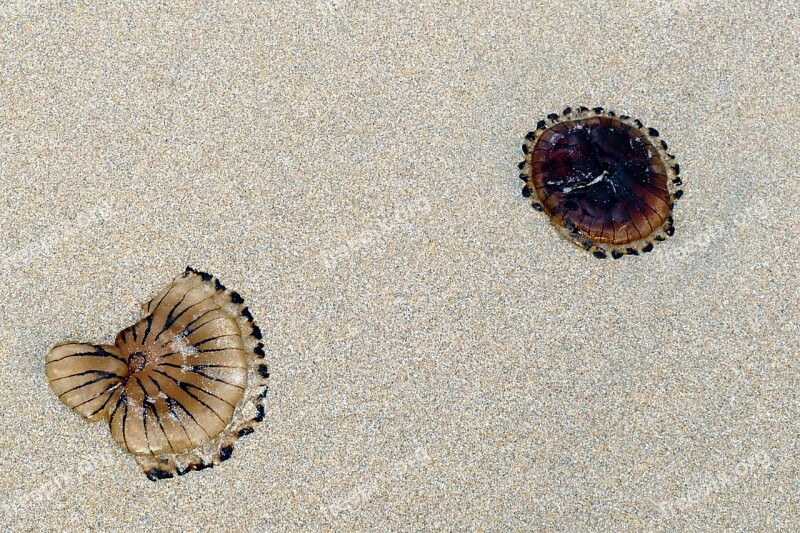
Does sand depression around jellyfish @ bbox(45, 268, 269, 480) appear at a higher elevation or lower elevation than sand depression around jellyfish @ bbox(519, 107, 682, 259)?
lower

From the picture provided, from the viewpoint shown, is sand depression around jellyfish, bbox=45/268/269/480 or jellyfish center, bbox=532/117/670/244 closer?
sand depression around jellyfish, bbox=45/268/269/480

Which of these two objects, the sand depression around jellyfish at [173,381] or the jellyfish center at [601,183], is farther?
the jellyfish center at [601,183]

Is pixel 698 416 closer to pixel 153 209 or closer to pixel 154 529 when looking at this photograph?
pixel 154 529

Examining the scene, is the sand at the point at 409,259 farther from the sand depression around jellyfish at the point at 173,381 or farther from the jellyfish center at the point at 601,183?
the jellyfish center at the point at 601,183

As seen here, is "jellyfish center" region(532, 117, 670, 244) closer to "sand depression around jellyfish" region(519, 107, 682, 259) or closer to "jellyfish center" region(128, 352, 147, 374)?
"sand depression around jellyfish" region(519, 107, 682, 259)

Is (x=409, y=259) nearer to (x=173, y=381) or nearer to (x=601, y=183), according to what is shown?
(x=601, y=183)

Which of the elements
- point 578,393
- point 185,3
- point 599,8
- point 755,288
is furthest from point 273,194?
point 755,288

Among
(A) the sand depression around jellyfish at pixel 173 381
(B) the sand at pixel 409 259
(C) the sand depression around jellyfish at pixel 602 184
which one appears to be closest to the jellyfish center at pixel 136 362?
(A) the sand depression around jellyfish at pixel 173 381

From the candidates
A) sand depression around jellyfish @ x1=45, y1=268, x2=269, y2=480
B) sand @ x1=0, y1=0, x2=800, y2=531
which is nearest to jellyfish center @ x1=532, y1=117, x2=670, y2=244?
sand @ x1=0, y1=0, x2=800, y2=531
